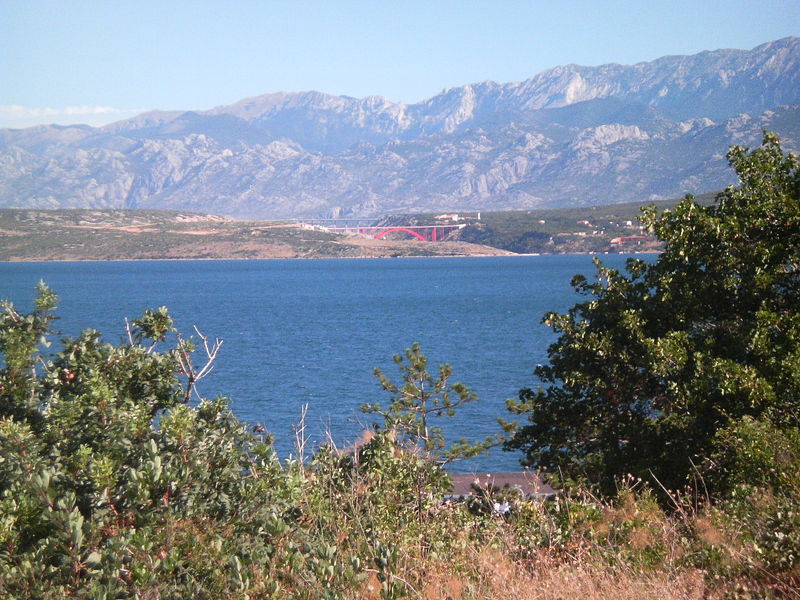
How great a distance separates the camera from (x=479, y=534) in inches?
229

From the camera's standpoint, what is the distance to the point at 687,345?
974 centimetres

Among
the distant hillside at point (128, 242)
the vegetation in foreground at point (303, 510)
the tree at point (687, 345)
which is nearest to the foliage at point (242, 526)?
the vegetation in foreground at point (303, 510)

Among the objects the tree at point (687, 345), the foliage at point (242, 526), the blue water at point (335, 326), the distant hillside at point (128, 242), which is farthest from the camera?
the distant hillside at point (128, 242)

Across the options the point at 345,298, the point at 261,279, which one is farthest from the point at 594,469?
the point at 261,279

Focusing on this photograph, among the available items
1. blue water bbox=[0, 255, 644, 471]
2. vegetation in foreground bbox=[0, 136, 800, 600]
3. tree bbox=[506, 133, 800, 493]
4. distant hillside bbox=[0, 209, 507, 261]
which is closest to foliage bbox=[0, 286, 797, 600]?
vegetation in foreground bbox=[0, 136, 800, 600]

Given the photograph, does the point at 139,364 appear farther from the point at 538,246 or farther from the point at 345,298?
the point at 538,246

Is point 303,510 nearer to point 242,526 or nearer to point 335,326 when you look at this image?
point 242,526

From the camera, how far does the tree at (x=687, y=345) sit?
8891 mm

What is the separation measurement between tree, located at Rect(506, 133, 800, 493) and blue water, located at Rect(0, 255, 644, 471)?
360 cm

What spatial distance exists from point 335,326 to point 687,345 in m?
56.3

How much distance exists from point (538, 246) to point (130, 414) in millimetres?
189937

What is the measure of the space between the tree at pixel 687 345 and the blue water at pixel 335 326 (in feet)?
11.8

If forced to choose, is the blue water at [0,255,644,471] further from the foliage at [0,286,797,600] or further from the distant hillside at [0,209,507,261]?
the distant hillside at [0,209,507,261]

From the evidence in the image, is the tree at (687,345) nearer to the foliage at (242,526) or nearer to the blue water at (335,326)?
the foliage at (242,526)
